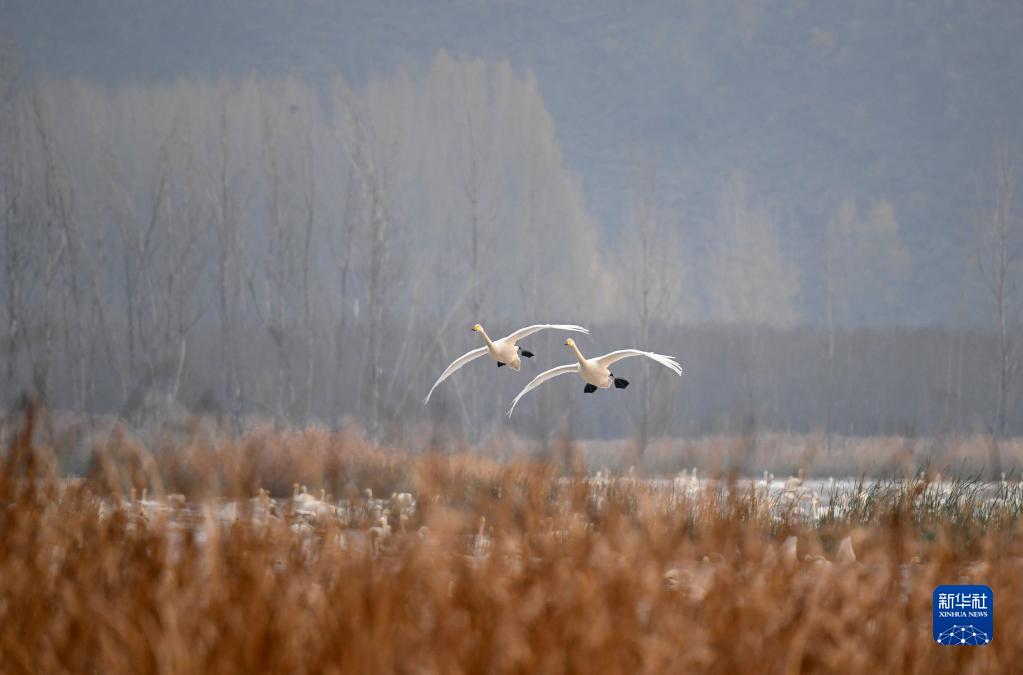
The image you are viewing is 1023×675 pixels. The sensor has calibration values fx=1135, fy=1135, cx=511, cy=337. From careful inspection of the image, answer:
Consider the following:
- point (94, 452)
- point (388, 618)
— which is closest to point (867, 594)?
point (388, 618)

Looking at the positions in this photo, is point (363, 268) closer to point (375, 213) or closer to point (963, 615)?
point (375, 213)

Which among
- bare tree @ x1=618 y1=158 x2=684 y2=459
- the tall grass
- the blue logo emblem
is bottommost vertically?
the blue logo emblem

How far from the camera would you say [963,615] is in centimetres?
391

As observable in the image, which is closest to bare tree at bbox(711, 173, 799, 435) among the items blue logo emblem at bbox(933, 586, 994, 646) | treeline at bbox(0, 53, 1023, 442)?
treeline at bbox(0, 53, 1023, 442)

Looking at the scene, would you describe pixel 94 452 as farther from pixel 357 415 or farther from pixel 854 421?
pixel 854 421

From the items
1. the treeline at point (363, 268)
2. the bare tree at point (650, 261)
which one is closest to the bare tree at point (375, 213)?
the treeline at point (363, 268)

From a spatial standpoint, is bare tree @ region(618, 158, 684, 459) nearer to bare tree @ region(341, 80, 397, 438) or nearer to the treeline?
the treeline

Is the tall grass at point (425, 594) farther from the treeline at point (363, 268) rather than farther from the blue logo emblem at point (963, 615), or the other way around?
the treeline at point (363, 268)

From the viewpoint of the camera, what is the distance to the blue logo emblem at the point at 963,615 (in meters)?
3.79

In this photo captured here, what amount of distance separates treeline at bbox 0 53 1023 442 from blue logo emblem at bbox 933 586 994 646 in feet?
37.8

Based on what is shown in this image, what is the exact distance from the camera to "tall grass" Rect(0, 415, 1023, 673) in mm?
2926

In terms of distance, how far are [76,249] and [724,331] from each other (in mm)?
11065

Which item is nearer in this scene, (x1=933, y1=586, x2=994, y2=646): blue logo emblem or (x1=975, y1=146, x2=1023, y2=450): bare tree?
(x1=933, y1=586, x2=994, y2=646): blue logo emblem

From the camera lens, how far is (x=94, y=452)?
3.78 m
